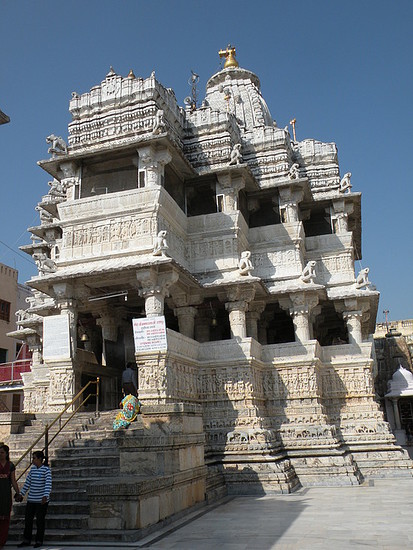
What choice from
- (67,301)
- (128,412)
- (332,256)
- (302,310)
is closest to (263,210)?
(332,256)

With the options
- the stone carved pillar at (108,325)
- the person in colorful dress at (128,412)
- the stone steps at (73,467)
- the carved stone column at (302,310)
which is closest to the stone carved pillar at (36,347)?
the stone carved pillar at (108,325)

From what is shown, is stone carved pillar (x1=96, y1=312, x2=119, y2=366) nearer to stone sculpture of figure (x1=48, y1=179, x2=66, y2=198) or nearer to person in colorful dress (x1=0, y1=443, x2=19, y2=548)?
stone sculpture of figure (x1=48, y1=179, x2=66, y2=198)

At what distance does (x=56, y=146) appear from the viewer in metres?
18.2

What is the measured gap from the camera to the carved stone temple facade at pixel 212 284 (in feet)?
49.1

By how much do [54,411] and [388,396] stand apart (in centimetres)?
2278

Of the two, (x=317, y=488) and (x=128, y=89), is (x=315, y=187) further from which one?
(x=317, y=488)

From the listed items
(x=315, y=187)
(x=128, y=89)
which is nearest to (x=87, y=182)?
(x=128, y=89)

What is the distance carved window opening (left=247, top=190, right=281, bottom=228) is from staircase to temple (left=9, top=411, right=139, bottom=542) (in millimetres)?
10464

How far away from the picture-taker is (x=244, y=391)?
52.2 ft

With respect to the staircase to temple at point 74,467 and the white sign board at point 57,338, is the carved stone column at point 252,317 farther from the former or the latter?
the staircase to temple at point 74,467

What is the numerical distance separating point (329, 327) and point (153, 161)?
12795 mm

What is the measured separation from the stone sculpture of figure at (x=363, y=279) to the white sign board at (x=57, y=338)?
10.5m

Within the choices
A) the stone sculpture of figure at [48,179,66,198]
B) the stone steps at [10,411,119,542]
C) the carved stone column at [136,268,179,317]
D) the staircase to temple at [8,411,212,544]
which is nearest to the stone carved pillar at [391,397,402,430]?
the staircase to temple at [8,411,212,544]

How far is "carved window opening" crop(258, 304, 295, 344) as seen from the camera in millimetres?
21781
